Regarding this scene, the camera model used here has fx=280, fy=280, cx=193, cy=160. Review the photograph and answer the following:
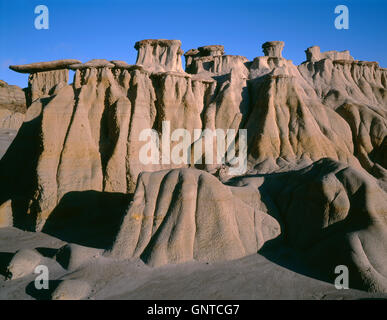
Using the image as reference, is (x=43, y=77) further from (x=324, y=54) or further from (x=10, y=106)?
(x=324, y=54)

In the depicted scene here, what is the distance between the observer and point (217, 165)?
51.1ft

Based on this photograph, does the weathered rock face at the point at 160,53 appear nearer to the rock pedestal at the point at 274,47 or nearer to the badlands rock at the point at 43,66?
the badlands rock at the point at 43,66

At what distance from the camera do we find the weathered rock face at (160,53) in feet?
62.6

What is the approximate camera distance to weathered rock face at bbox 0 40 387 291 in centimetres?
800

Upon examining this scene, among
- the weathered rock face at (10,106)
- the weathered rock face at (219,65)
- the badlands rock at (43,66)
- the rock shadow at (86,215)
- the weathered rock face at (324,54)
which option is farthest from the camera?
the weathered rock face at (10,106)

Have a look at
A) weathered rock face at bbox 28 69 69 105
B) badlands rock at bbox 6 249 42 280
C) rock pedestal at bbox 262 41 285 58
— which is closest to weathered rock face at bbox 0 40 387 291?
rock pedestal at bbox 262 41 285 58

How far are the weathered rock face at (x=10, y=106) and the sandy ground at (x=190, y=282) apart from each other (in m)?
29.8

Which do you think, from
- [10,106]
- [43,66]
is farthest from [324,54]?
[10,106]

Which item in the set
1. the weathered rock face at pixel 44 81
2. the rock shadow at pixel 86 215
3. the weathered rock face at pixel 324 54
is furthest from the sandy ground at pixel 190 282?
the weathered rock face at pixel 324 54

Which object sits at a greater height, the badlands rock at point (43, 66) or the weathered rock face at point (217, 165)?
A: the badlands rock at point (43, 66)

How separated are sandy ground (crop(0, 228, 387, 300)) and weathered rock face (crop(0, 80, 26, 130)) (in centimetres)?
2980

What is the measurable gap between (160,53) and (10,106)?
73.9 ft

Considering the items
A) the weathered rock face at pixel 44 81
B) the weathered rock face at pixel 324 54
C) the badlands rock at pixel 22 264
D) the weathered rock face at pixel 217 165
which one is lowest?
the badlands rock at pixel 22 264

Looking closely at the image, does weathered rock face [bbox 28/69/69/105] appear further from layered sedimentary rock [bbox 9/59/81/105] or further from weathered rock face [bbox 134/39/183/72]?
weathered rock face [bbox 134/39/183/72]
